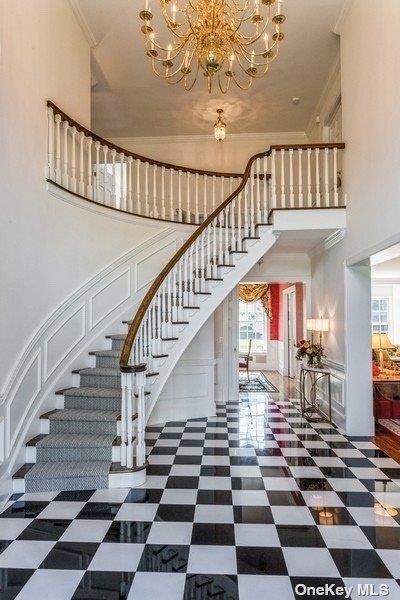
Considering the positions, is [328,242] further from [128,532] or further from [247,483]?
[128,532]

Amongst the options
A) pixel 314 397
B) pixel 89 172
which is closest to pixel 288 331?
pixel 314 397

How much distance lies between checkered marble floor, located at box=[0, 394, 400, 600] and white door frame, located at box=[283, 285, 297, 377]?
548cm

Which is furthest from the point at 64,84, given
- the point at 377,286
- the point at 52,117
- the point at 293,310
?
the point at 377,286

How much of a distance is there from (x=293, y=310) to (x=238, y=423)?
187 inches

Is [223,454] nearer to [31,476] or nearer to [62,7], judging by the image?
[31,476]

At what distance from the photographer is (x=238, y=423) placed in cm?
596

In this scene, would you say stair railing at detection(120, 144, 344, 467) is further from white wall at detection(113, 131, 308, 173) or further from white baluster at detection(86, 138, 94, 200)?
white wall at detection(113, 131, 308, 173)

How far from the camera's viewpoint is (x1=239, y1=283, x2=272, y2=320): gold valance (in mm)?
12414

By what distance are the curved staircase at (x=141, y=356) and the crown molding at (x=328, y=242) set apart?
1.33 feet

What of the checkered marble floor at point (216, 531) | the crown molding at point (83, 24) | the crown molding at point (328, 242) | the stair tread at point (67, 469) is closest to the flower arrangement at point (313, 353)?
the crown molding at point (328, 242)

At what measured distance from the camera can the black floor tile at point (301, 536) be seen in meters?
2.77

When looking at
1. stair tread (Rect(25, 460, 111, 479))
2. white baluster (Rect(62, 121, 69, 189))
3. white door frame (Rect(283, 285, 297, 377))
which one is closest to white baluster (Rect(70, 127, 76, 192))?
white baluster (Rect(62, 121, 69, 189))

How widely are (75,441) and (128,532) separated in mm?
1248

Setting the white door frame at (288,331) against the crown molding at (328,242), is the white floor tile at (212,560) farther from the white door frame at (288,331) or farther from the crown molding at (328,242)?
the white door frame at (288,331)
